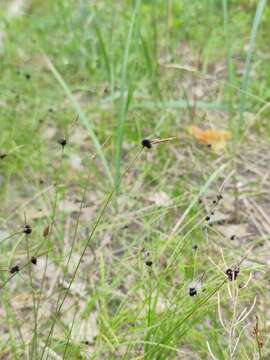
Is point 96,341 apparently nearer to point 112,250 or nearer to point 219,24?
point 112,250

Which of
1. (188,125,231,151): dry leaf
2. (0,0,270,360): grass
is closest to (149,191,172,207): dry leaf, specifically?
(0,0,270,360): grass

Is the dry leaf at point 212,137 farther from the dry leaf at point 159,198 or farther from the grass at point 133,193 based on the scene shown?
the dry leaf at point 159,198

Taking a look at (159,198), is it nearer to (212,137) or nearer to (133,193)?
(133,193)

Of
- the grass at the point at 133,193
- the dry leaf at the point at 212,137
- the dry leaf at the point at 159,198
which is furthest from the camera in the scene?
the dry leaf at the point at 212,137

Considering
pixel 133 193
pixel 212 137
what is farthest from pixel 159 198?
pixel 212 137

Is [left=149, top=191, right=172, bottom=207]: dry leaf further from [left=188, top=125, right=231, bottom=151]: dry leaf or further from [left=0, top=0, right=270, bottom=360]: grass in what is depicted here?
[left=188, top=125, right=231, bottom=151]: dry leaf

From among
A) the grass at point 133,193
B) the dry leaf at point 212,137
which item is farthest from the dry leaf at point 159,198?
the dry leaf at point 212,137

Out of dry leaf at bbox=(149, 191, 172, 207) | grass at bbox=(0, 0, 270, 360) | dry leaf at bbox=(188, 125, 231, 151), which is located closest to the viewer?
grass at bbox=(0, 0, 270, 360)
